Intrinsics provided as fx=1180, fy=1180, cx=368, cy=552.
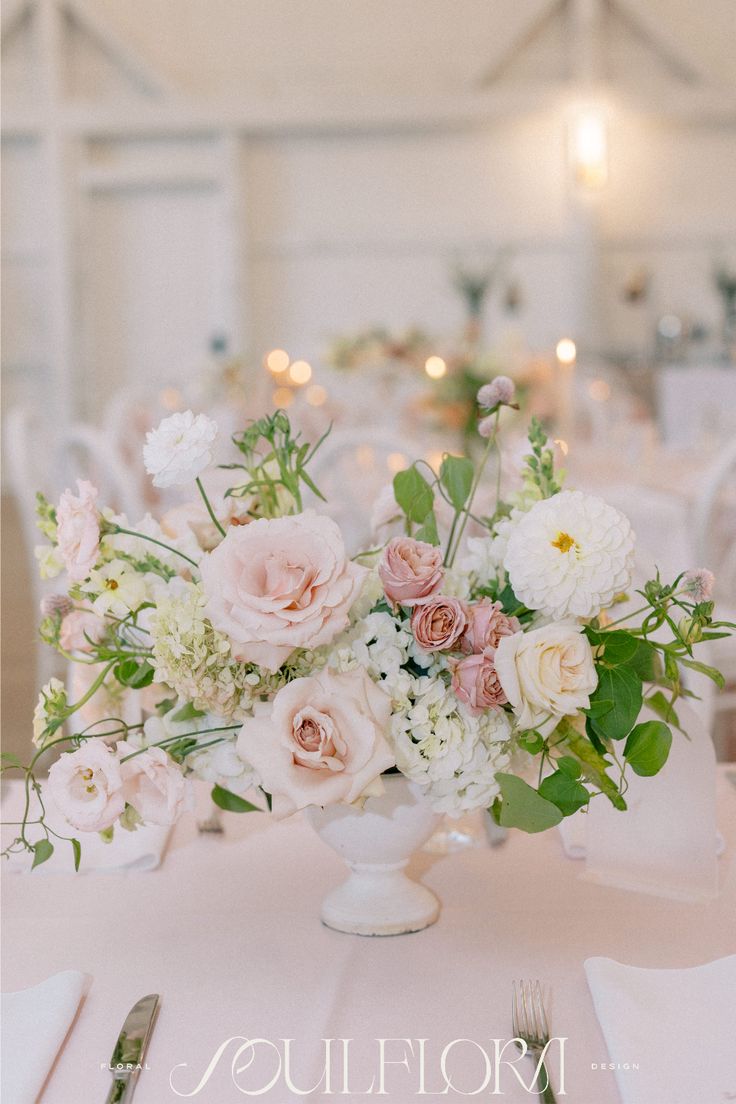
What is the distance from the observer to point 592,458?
4164mm

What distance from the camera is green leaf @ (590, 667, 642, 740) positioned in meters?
0.90

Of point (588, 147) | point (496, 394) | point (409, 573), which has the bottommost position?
point (409, 573)

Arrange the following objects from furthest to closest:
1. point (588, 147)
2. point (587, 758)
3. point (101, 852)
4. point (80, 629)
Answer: point (588, 147), point (101, 852), point (80, 629), point (587, 758)

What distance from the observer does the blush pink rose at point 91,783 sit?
852 mm

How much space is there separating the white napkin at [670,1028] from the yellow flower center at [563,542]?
315 mm

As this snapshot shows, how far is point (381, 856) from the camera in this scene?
3.22 ft

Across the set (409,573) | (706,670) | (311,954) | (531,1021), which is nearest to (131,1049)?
(311,954)

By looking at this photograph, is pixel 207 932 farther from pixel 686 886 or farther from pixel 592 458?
pixel 592 458

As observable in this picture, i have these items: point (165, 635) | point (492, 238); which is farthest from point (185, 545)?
Result: point (492, 238)

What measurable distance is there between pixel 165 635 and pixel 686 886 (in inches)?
21.1

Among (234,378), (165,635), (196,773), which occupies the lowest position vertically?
(196,773)

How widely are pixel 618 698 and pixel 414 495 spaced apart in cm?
24

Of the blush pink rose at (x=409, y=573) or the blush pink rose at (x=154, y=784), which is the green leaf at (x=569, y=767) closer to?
the blush pink rose at (x=409, y=573)

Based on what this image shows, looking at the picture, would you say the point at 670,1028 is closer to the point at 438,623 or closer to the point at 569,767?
the point at 569,767
